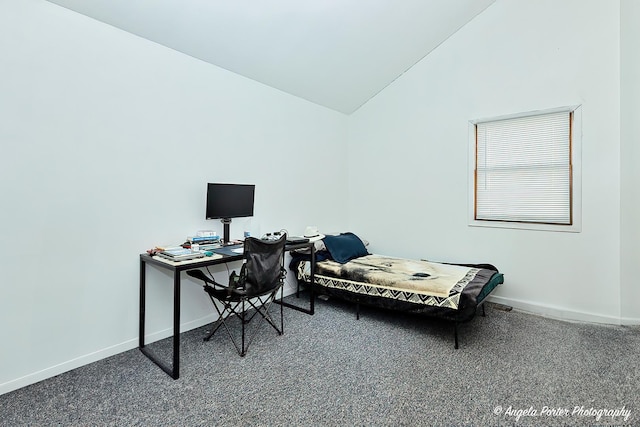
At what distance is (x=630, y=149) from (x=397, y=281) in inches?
102

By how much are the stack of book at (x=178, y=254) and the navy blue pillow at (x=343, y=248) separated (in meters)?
1.72

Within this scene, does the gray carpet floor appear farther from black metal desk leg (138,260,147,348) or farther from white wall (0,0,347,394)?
white wall (0,0,347,394)

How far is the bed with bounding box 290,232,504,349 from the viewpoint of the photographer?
2.80 metres

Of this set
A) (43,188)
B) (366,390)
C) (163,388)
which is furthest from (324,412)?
(43,188)

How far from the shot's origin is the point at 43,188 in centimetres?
224

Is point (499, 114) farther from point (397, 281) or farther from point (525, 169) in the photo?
point (397, 281)

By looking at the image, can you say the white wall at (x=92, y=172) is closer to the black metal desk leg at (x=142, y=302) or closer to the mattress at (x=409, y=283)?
the black metal desk leg at (x=142, y=302)

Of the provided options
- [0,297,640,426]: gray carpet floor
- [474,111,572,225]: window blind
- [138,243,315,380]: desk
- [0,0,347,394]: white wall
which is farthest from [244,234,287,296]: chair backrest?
[474,111,572,225]: window blind

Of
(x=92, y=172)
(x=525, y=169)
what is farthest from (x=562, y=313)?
(x=92, y=172)

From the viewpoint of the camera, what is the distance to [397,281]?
313 centimetres

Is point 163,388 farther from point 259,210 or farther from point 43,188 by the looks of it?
point 259,210

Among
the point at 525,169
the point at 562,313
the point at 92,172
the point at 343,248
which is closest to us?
the point at 92,172

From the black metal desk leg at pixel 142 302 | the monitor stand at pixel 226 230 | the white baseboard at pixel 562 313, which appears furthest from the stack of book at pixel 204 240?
the white baseboard at pixel 562 313

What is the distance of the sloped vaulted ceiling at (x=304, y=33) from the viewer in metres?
2.60
